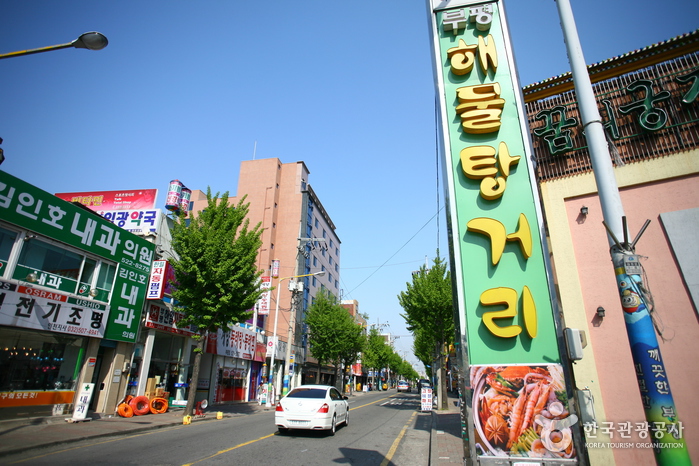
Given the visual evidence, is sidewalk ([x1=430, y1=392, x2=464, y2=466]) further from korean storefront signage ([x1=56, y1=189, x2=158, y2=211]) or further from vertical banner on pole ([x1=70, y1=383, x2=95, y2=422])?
korean storefront signage ([x1=56, y1=189, x2=158, y2=211])

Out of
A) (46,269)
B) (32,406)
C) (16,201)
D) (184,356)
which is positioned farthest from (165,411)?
(16,201)

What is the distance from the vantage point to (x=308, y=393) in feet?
38.7

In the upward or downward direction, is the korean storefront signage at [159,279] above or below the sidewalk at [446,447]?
above

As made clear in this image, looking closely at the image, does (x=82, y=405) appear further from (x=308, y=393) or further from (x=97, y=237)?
(x=308, y=393)

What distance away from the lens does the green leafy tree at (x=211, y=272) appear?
54.6 ft

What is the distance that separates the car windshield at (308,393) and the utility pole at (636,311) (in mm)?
9182

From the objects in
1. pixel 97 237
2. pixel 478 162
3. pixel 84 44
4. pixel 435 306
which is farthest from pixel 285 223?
pixel 478 162

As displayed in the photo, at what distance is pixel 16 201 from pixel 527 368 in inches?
597

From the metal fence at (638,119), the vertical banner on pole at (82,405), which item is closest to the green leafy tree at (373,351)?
the vertical banner on pole at (82,405)

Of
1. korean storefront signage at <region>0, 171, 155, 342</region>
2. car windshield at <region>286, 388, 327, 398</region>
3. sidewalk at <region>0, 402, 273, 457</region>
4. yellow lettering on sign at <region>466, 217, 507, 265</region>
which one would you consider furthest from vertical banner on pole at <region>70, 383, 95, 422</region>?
yellow lettering on sign at <region>466, 217, 507, 265</region>

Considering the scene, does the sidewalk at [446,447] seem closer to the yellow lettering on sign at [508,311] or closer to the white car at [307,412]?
the white car at [307,412]

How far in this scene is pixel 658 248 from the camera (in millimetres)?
8375

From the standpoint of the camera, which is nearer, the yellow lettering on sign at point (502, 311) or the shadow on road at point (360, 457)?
the yellow lettering on sign at point (502, 311)

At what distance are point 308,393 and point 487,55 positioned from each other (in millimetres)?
10352
